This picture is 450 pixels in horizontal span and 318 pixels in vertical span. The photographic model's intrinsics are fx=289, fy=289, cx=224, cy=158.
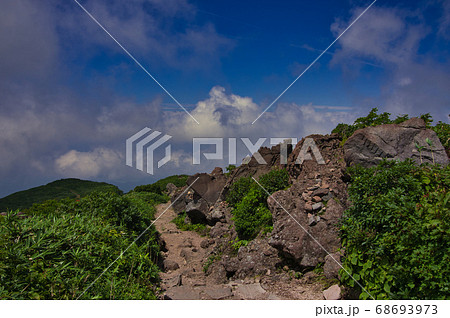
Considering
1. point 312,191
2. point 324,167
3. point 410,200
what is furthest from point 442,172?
point 324,167

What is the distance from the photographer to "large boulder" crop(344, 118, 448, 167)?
8.51 metres

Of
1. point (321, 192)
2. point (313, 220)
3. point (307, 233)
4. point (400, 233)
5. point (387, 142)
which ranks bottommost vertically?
point (307, 233)

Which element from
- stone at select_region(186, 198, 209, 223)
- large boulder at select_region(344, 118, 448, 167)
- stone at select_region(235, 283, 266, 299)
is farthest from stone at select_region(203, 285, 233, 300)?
stone at select_region(186, 198, 209, 223)

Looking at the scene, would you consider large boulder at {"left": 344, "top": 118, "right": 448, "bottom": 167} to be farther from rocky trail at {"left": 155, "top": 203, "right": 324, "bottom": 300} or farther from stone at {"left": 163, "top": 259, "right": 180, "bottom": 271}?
stone at {"left": 163, "top": 259, "right": 180, "bottom": 271}

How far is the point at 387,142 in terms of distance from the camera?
8.79 metres

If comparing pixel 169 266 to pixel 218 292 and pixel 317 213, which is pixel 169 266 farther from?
pixel 317 213

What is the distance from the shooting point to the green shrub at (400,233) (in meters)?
4.23

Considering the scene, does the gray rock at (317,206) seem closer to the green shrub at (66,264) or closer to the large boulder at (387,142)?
the large boulder at (387,142)

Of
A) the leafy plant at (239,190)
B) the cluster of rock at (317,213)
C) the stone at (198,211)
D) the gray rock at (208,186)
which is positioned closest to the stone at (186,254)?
the cluster of rock at (317,213)

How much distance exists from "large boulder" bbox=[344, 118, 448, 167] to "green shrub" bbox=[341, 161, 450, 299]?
2.74 meters

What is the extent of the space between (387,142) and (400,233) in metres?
4.96

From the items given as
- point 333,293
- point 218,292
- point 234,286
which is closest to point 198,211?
point 234,286

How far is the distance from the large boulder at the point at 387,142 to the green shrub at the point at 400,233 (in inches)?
108
